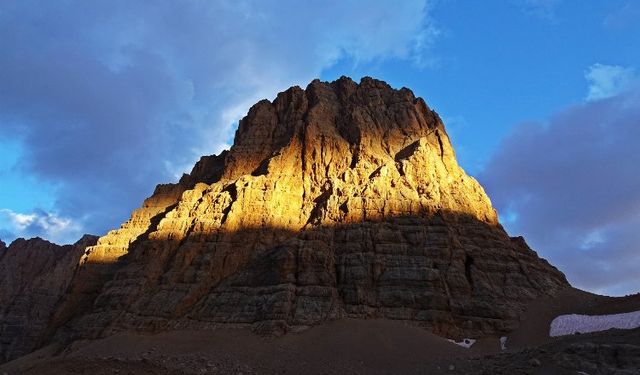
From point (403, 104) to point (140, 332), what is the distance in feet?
150

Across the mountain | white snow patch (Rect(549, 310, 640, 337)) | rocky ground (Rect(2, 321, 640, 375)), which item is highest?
the mountain

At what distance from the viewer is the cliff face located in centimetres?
4416

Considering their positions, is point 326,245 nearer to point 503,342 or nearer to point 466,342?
point 466,342

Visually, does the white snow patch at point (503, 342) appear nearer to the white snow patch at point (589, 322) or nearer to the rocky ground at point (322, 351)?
the rocky ground at point (322, 351)

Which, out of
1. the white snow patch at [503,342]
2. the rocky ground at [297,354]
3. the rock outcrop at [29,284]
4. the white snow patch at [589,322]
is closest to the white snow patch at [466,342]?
the rocky ground at [297,354]

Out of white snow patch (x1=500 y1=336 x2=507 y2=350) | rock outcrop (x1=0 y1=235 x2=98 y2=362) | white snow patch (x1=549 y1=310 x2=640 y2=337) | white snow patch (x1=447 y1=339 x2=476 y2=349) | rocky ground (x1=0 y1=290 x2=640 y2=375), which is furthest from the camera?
rock outcrop (x1=0 y1=235 x2=98 y2=362)

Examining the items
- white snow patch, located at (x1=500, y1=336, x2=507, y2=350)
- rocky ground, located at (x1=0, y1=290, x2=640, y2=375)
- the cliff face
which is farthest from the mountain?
rocky ground, located at (x1=0, y1=290, x2=640, y2=375)

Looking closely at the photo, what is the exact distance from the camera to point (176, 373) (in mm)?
32281

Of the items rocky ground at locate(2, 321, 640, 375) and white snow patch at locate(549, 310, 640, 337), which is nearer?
rocky ground at locate(2, 321, 640, 375)

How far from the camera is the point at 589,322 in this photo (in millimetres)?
42594

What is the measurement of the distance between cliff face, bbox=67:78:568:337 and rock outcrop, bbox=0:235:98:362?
131 ft

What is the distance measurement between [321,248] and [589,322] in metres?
24.9

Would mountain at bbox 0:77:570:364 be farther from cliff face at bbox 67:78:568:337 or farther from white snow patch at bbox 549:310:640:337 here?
white snow patch at bbox 549:310:640:337

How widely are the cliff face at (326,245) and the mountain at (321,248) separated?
14 centimetres
